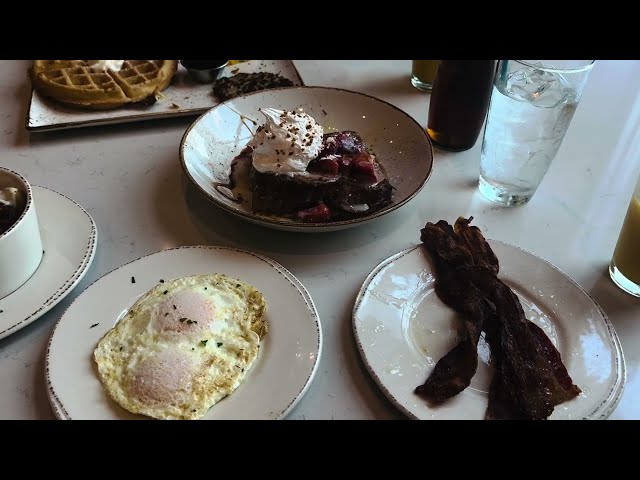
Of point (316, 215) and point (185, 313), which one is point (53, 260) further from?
point (316, 215)

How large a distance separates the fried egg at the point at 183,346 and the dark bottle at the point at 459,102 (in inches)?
33.9

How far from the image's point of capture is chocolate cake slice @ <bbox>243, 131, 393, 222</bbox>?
1.34 m

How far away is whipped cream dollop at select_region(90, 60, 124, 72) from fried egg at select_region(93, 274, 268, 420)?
41.7 inches

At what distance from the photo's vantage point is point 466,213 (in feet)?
4.79

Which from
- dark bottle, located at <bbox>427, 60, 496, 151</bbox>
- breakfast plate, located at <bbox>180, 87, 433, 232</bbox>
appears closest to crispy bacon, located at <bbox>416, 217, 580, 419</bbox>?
breakfast plate, located at <bbox>180, 87, 433, 232</bbox>

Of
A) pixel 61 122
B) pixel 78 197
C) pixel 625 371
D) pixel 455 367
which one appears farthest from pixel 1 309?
pixel 625 371

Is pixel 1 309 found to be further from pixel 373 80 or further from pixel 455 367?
pixel 373 80

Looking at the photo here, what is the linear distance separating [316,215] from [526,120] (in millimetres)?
570

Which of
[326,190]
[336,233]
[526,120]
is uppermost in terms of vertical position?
[526,120]

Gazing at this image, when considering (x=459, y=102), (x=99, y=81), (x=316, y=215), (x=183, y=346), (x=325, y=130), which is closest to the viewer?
(x=183, y=346)

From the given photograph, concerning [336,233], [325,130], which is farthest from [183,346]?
[325,130]

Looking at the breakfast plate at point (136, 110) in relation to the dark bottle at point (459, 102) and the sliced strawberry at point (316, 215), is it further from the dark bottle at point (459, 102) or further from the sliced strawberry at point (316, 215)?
the sliced strawberry at point (316, 215)

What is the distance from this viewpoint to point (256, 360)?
1019mm
